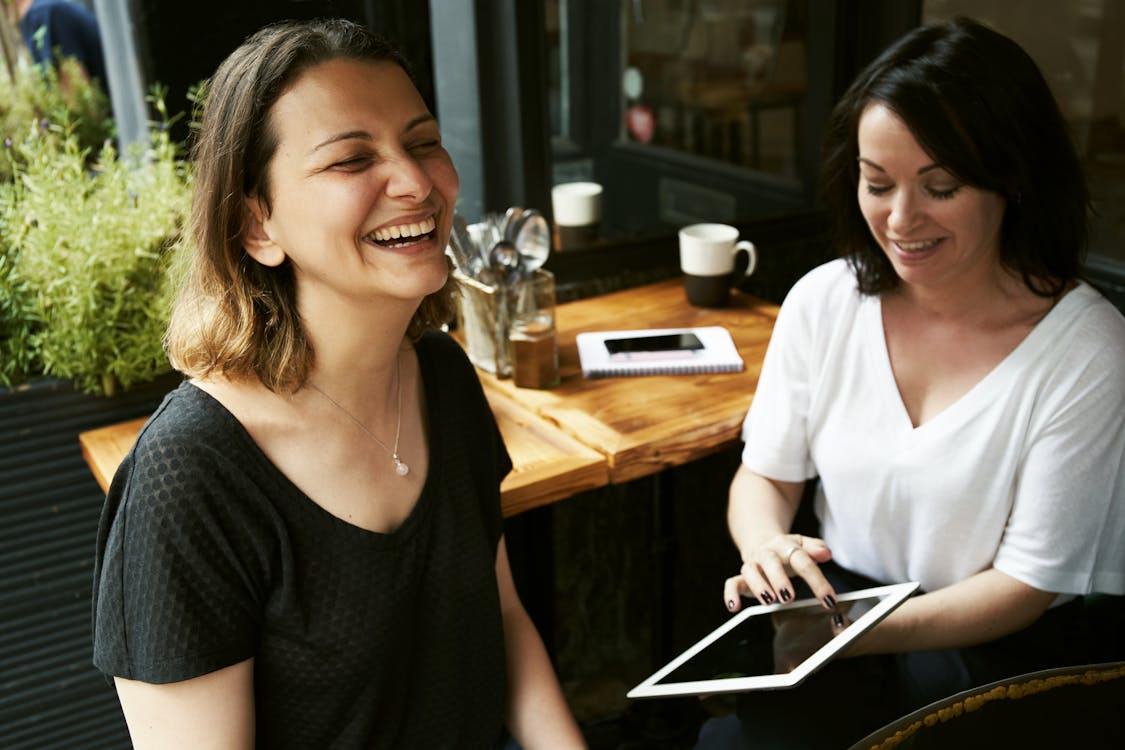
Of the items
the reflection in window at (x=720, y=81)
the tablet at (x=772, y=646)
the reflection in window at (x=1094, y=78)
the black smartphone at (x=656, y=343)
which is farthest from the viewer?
the reflection in window at (x=720, y=81)

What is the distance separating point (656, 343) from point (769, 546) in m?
0.68

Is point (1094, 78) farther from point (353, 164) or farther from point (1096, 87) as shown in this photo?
point (353, 164)

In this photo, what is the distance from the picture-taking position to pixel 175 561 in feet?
3.68

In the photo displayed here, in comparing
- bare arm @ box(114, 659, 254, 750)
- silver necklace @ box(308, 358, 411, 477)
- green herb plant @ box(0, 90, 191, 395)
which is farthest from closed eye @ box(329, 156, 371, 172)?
green herb plant @ box(0, 90, 191, 395)

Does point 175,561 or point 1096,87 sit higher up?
point 1096,87

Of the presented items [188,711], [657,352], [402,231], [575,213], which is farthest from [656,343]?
[188,711]

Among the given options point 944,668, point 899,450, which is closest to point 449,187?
point 899,450

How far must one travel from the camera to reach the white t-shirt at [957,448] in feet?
4.76

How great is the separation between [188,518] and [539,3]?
58.7 inches

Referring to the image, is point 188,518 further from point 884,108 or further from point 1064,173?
point 1064,173

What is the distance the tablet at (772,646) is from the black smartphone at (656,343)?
0.74 metres

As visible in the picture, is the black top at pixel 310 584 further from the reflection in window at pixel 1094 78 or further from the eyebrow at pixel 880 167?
the reflection in window at pixel 1094 78

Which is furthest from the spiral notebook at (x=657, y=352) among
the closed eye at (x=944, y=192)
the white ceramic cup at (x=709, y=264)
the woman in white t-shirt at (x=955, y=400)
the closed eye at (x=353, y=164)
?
the closed eye at (x=353, y=164)

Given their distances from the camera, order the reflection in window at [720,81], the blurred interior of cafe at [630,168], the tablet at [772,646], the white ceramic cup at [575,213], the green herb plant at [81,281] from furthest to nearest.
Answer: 1. the reflection in window at [720,81]
2. the white ceramic cup at [575,213]
3. the blurred interior of cafe at [630,168]
4. the green herb plant at [81,281]
5. the tablet at [772,646]
